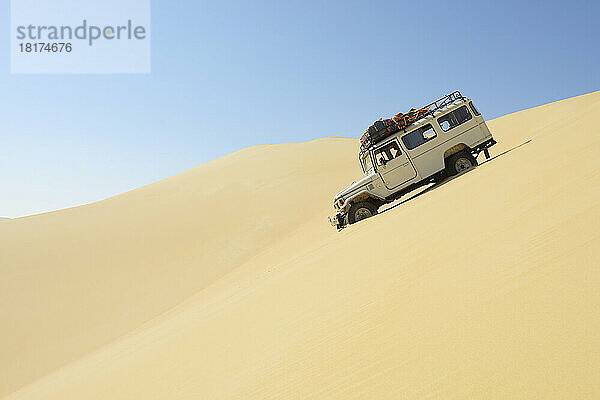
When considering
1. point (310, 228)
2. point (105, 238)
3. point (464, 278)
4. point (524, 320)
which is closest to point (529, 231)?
point (464, 278)

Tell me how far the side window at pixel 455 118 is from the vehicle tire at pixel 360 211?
8.82 feet

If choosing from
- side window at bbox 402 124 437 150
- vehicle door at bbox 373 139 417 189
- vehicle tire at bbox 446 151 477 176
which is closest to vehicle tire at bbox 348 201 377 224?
vehicle door at bbox 373 139 417 189

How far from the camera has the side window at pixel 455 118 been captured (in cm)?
1110

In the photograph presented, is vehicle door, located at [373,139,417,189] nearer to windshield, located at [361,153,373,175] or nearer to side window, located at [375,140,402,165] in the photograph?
side window, located at [375,140,402,165]

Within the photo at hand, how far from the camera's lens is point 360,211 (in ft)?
37.7

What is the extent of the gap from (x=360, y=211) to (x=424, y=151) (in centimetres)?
223

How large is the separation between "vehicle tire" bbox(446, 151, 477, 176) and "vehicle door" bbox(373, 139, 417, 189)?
99 centimetres

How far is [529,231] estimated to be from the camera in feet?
14.6

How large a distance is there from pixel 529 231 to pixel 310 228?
12777 mm

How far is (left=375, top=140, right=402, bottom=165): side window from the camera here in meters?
11.1

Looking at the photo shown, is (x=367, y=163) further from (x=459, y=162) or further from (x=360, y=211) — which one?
(x=459, y=162)

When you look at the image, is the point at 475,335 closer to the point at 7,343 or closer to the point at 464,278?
the point at 464,278

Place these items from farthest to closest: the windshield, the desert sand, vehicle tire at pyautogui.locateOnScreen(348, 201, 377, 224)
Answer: the windshield, vehicle tire at pyautogui.locateOnScreen(348, 201, 377, 224), the desert sand

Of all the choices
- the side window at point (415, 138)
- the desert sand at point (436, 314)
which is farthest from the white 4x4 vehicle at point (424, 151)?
the desert sand at point (436, 314)
